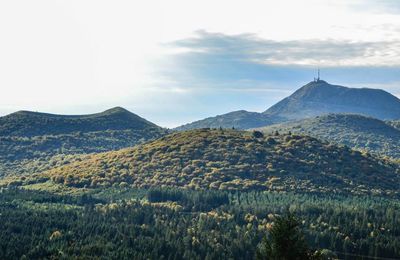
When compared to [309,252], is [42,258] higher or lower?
lower

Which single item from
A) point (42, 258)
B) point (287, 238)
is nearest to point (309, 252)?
point (287, 238)

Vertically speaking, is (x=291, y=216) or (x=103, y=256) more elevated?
(x=291, y=216)

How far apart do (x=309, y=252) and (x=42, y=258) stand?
153 meters

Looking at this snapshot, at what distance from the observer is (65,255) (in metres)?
197

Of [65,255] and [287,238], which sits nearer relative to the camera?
[287,238]

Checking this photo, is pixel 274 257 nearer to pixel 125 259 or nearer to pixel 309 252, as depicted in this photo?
pixel 309 252

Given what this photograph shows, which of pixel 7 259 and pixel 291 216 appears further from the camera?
pixel 7 259

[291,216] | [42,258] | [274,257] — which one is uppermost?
[291,216]

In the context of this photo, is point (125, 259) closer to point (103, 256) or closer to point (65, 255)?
point (103, 256)

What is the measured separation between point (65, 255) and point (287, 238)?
5706 inches

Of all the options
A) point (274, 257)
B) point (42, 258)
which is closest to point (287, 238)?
point (274, 257)

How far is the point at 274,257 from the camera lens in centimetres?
6931

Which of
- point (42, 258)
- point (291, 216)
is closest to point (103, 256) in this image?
point (42, 258)

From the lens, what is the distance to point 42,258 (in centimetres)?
19988
